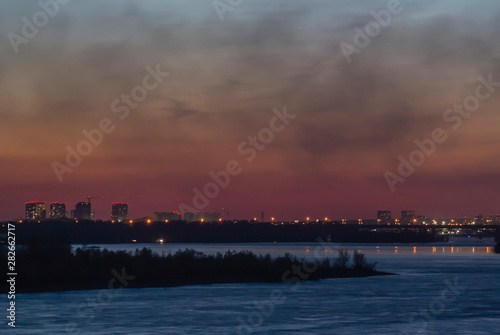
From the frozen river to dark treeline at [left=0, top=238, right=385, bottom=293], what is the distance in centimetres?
483

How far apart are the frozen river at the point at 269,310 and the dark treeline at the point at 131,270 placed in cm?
483

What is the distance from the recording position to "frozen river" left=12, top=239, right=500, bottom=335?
134 ft

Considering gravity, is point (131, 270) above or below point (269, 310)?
above

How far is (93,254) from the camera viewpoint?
77.1 metres

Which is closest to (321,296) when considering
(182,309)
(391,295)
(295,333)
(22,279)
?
(391,295)

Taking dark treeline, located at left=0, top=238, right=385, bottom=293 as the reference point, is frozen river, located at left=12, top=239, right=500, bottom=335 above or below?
below

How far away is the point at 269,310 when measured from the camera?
49.4 meters

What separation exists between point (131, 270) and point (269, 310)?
89.1ft

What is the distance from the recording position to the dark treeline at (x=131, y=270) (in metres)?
66.1

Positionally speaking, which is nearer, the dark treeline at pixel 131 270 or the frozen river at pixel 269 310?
the frozen river at pixel 269 310

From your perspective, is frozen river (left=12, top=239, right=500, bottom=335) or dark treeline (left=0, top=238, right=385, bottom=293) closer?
frozen river (left=12, top=239, right=500, bottom=335)

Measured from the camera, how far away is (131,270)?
7325 cm

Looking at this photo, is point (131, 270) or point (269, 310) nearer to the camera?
point (269, 310)

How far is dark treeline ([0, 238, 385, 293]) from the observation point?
217 feet
